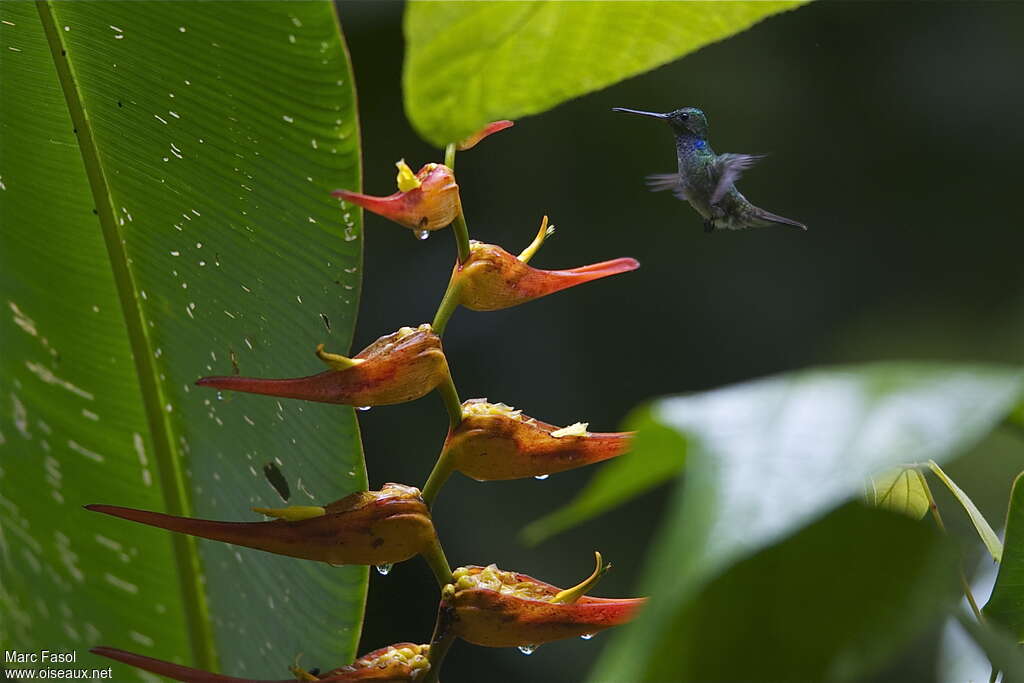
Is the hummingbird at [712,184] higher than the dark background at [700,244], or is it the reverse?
the hummingbird at [712,184]

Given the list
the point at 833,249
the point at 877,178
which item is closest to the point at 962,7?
the point at 877,178

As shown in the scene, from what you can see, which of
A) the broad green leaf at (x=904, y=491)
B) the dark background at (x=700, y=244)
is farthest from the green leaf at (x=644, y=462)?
the dark background at (x=700, y=244)

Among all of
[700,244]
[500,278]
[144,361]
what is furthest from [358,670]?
[700,244]

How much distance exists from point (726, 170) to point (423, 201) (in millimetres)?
267

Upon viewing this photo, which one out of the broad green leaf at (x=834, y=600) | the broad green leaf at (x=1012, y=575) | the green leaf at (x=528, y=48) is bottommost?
the broad green leaf at (x=1012, y=575)

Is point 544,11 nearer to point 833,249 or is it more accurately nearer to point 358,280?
point 358,280

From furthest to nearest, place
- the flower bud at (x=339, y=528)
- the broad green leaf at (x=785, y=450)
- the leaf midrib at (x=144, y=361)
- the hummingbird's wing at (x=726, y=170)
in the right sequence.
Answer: the hummingbird's wing at (x=726, y=170), the leaf midrib at (x=144, y=361), the flower bud at (x=339, y=528), the broad green leaf at (x=785, y=450)

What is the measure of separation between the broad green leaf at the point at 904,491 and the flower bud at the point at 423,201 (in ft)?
0.60

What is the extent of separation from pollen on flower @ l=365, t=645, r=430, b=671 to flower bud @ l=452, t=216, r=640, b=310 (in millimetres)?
102

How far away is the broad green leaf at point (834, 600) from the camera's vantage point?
0.52 feet

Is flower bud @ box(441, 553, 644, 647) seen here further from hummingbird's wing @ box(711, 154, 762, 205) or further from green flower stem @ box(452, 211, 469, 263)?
hummingbird's wing @ box(711, 154, 762, 205)

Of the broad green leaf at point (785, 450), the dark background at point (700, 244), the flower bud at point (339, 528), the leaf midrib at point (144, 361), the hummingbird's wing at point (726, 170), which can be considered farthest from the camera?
the dark background at point (700, 244)

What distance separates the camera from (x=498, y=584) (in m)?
0.28

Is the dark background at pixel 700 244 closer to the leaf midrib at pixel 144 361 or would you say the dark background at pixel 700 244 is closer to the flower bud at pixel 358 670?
the leaf midrib at pixel 144 361
